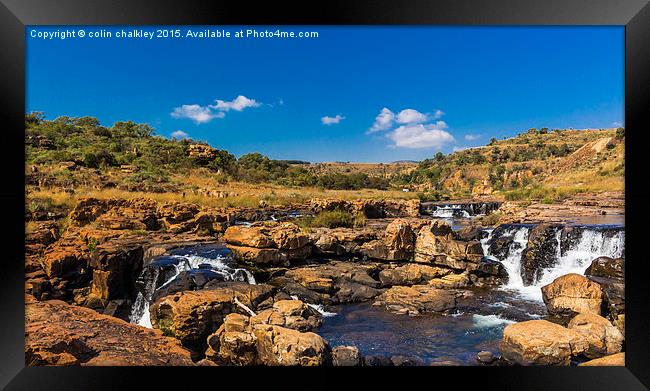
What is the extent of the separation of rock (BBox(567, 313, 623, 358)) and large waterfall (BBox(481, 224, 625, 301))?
0.80m

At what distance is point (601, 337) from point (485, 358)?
3.58 ft

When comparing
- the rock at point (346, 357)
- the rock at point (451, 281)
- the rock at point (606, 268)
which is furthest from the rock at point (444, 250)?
the rock at point (346, 357)

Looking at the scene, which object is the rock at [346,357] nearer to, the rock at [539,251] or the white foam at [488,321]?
the white foam at [488,321]

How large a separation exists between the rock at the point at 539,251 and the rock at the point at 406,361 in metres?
2.08

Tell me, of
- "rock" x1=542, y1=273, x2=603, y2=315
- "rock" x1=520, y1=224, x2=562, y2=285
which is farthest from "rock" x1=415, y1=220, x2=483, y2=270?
"rock" x1=542, y1=273, x2=603, y2=315

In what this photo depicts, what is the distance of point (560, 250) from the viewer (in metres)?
4.62

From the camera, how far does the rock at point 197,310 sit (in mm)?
3869

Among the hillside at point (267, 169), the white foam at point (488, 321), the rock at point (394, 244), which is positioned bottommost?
the white foam at point (488, 321)

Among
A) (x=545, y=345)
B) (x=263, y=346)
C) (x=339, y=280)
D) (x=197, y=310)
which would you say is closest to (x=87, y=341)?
(x=197, y=310)

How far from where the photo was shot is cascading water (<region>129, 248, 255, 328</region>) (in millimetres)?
4500
